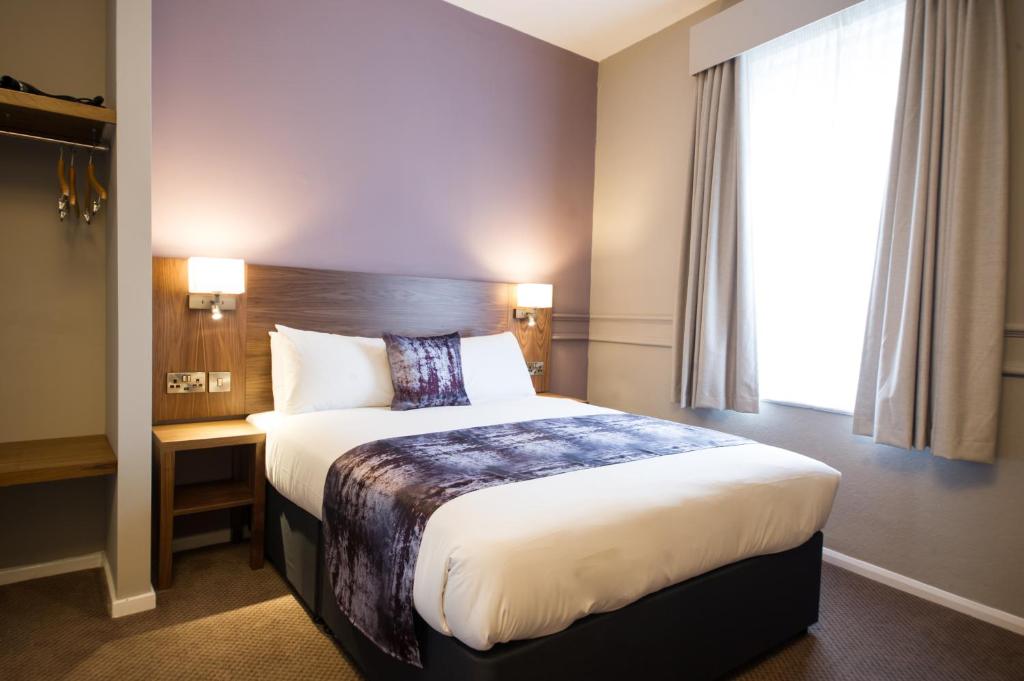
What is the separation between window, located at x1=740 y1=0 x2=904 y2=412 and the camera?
2828mm

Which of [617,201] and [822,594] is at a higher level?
[617,201]

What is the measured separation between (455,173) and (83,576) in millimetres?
2777

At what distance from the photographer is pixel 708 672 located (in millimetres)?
1838

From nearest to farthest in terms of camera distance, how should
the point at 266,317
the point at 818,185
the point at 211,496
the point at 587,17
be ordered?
1. the point at 211,496
2. the point at 266,317
3. the point at 818,185
4. the point at 587,17

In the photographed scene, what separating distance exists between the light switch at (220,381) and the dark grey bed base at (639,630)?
703 millimetres

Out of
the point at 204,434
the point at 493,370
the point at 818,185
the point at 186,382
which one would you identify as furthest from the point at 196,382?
the point at 818,185

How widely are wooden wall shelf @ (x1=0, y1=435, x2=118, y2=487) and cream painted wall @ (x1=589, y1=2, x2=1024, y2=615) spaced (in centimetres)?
292

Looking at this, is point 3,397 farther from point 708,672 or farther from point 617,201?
point 617,201

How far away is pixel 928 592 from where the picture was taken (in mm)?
2600

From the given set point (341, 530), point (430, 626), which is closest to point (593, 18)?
point (341, 530)

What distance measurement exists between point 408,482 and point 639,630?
755 mm

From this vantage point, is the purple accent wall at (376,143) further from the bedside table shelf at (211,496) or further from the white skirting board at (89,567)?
the white skirting board at (89,567)

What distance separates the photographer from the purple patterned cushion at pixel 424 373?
9.59ft

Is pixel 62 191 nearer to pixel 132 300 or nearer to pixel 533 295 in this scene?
pixel 132 300
